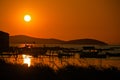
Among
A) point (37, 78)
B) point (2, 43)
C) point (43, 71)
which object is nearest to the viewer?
point (37, 78)

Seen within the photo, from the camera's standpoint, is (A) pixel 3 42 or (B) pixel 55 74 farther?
(A) pixel 3 42

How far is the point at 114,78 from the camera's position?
25.1 m

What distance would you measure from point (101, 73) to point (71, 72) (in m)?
2.61

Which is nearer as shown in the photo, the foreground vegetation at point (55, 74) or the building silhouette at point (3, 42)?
the foreground vegetation at point (55, 74)

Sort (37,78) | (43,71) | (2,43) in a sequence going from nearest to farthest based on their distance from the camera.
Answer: (37,78) < (43,71) < (2,43)

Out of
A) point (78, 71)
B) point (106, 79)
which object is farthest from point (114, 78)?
point (78, 71)

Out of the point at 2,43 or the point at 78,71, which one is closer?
the point at 78,71

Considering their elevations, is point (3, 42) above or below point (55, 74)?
above

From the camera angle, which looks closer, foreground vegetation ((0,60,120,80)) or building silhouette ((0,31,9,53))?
foreground vegetation ((0,60,120,80))

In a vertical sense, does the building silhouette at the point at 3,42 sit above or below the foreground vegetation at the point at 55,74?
above

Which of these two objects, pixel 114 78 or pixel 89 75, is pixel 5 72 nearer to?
pixel 89 75

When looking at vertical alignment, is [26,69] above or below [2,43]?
below

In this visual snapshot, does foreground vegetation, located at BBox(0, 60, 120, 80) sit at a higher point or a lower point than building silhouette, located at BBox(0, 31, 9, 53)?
lower

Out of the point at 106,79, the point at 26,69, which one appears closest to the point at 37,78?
the point at 26,69
